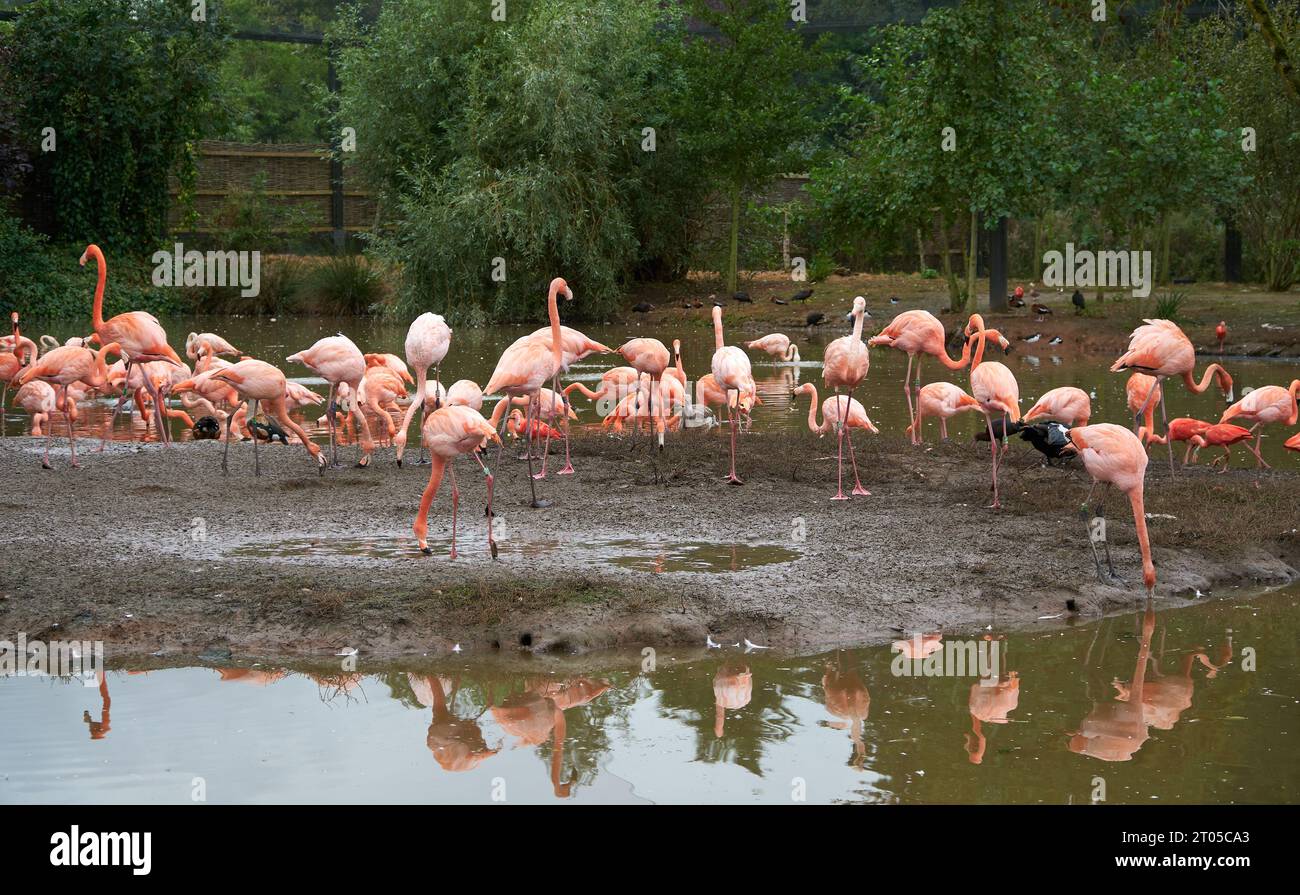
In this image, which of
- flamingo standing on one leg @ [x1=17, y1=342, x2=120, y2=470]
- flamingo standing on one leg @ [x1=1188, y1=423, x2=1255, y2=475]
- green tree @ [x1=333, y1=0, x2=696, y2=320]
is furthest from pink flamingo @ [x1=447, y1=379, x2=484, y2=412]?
green tree @ [x1=333, y1=0, x2=696, y2=320]

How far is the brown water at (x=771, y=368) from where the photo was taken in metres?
12.6

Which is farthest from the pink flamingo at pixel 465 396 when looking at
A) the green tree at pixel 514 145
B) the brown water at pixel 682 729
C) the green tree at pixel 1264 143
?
the green tree at pixel 1264 143

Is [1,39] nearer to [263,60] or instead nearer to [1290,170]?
[263,60]

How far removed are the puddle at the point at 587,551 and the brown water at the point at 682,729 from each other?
1152mm

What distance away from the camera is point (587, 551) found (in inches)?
280

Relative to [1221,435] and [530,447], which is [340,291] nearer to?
[530,447]

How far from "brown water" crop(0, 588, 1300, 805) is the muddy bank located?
0.26m

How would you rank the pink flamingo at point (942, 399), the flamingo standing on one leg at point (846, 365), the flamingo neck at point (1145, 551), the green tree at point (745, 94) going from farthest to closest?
the green tree at point (745, 94), the pink flamingo at point (942, 399), the flamingo standing on one leg at point (846, 365), the flamingo neck at point (1145, 551)

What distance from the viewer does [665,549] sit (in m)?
7.21

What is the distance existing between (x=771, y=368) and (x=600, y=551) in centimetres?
1117
